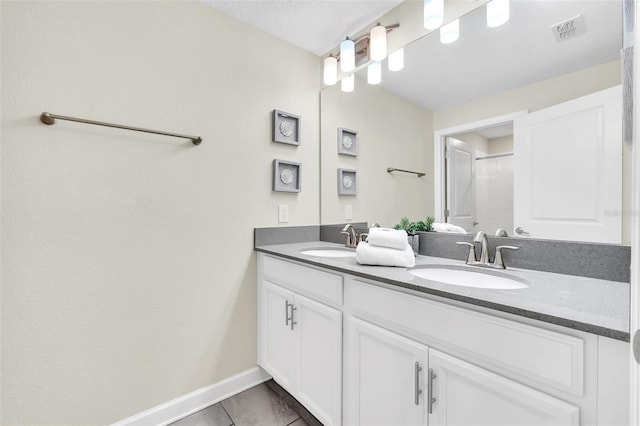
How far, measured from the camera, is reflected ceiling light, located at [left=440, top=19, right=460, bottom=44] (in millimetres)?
1445

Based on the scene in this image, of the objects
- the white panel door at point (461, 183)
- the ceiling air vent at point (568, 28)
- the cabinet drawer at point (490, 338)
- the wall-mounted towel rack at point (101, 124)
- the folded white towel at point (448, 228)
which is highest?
the ceiling air vent at point (568, 28)

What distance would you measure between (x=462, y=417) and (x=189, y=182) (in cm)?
153

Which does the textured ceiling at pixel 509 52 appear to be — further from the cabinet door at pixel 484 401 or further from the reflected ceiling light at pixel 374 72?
the cabinet door at pixel 484 401

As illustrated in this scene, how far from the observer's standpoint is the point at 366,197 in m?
1.95

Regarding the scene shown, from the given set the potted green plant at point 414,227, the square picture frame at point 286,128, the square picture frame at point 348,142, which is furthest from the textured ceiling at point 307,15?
the potted green plant at point 414,227

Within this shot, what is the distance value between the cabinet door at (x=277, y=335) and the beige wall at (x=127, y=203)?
0.41 ft

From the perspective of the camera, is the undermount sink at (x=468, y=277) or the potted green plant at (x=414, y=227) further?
the potted green plant at (x=414, y=227)

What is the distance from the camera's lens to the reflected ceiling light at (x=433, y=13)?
1.49 meters

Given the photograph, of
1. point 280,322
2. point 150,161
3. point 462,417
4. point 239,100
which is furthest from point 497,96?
point 150,161

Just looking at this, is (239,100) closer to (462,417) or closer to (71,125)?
(71,125)

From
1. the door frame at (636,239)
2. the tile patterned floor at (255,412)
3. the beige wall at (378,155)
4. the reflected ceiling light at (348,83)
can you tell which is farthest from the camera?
the reflected ceiling light at (348,83)

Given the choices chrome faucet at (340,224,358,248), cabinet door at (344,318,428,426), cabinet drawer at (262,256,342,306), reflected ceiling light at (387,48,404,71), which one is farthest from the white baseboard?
reflected ceiling light at (387,48,404,71)

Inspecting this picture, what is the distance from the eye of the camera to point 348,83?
79.6 inches

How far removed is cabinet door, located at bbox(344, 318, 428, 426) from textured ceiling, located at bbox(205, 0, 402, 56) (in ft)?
5.60
